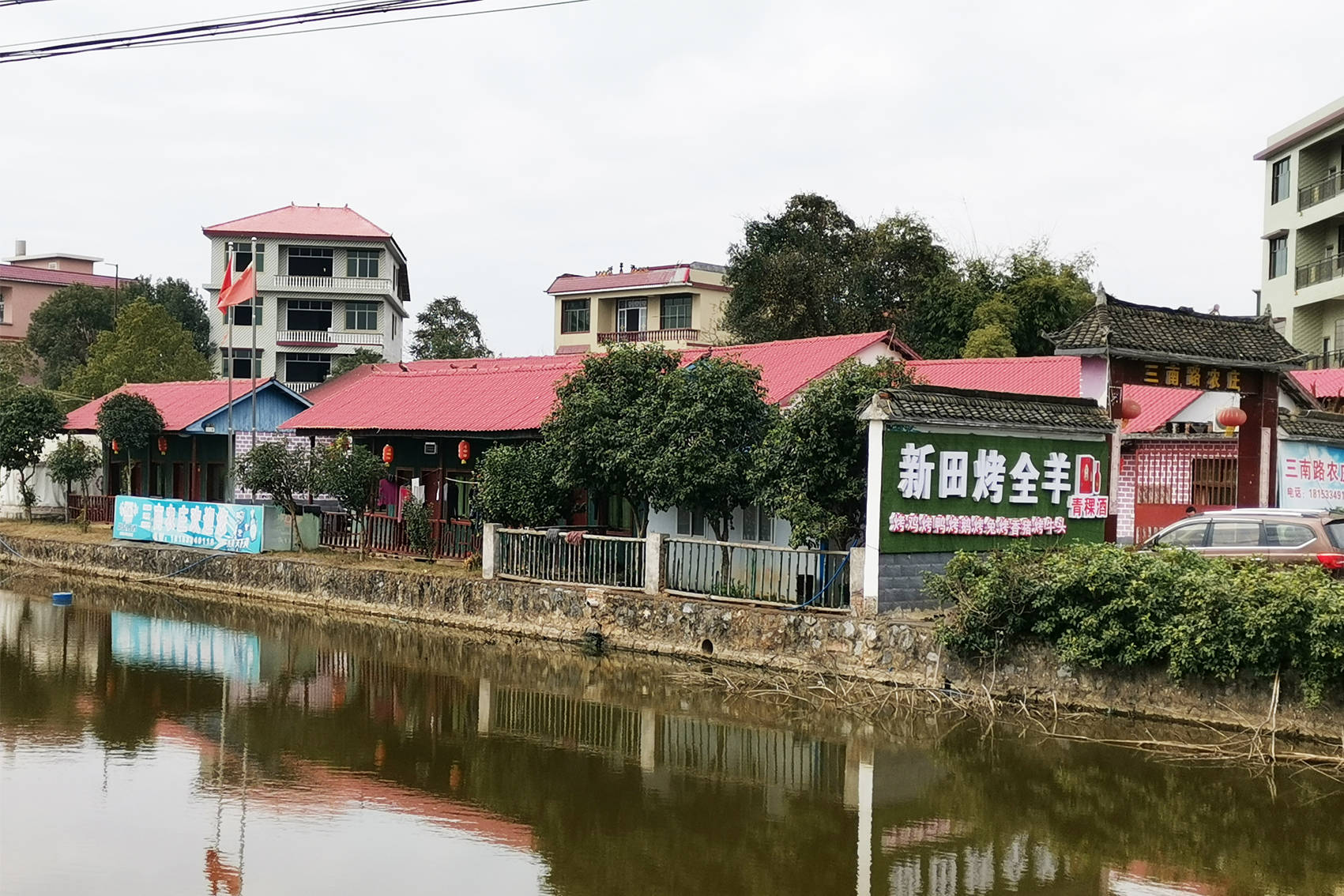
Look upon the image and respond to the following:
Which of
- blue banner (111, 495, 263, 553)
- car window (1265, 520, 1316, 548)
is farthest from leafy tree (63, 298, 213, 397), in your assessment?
car window (1265, 520, 1316, 548)

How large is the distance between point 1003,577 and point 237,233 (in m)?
49.0

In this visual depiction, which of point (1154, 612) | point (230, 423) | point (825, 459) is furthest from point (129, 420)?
point (1154, 612)

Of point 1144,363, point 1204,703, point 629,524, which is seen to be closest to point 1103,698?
point 1204,703

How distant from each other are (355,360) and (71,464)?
17630 mm

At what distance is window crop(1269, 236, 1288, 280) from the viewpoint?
38906 mm

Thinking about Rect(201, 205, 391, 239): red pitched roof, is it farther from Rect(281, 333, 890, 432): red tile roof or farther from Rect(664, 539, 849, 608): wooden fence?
Rect(664, 539, 849, 608): wooden fence

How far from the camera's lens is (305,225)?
58531 mm

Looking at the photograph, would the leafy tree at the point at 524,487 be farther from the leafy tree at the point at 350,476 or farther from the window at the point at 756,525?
the leafy tree at the point at 350,476

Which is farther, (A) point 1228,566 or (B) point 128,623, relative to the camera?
(B) point 128,623

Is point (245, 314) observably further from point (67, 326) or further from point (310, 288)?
point (67, 326)

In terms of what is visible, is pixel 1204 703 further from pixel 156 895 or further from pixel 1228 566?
pixel 156 895

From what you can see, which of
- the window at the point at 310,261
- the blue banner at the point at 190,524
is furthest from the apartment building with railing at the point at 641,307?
the blue banner at the point at 190,524

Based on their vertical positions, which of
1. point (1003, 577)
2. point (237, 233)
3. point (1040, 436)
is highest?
point (237, 233)

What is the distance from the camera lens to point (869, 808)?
12188mm
